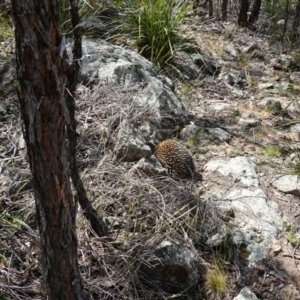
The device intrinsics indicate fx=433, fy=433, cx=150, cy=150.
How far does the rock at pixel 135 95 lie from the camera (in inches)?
112

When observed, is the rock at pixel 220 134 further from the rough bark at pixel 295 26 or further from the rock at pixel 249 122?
the rough bark at pixel 295 26

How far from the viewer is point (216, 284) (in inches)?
84.3

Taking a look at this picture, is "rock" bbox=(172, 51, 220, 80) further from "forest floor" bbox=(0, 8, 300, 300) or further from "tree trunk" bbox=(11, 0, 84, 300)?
"tree trunk" bbox=(11, 0, 84, 300)

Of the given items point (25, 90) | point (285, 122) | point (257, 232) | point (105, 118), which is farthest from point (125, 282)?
point (285, 122)

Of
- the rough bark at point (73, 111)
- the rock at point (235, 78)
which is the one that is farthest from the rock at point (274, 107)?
the rough bark at point (73, 111)

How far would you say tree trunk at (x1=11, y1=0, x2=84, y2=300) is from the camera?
117cm

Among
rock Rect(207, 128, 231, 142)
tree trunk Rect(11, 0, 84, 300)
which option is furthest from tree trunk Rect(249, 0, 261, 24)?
tree trunk Rect(11, 0, 84, 300)

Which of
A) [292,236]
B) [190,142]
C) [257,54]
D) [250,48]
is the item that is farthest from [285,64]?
[292,236]

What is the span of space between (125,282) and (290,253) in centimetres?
98

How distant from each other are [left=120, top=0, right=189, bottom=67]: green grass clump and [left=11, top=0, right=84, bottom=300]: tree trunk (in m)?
2.98

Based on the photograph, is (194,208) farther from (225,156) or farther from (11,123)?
(11,123)

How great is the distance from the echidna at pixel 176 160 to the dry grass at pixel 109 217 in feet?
A: 0.34

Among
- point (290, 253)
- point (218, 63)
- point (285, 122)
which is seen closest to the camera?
point (290, 253)

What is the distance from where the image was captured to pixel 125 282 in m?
1.99
